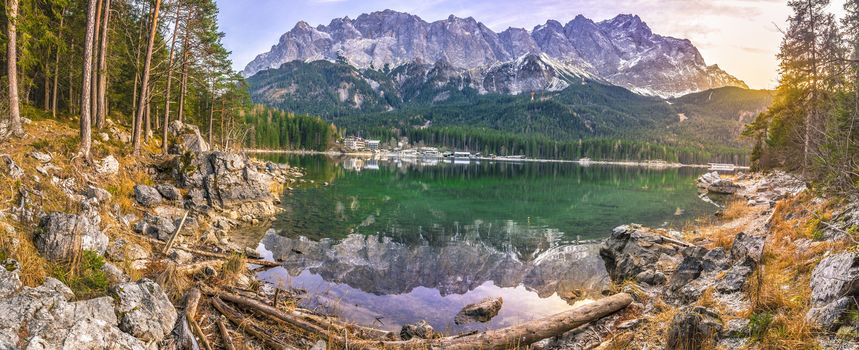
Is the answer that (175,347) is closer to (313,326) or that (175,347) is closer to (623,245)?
(313,326)

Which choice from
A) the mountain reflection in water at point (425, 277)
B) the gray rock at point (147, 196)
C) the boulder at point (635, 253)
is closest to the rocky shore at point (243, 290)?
the boulder at point (635, 253)

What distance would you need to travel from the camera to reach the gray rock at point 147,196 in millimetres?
20094

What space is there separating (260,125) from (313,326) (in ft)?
497

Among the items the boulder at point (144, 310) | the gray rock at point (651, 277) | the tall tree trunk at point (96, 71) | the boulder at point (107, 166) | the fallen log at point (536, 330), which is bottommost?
the gray rock at point (651, 277)

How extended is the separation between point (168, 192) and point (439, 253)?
49.8 ft

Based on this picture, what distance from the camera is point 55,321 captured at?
6.11 m

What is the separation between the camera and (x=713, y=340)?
7438 mm

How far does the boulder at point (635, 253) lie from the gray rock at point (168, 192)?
22708 mm

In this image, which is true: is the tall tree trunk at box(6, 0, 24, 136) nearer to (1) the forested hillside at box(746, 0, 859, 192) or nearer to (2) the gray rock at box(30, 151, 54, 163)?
(2) the gray rock at box(30, 151, 54, 163)

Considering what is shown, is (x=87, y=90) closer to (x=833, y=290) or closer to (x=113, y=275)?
(x=113, y=275)

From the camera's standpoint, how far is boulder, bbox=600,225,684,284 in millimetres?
17344

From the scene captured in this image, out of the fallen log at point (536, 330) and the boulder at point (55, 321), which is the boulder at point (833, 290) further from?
the boulder at point (55, 321)

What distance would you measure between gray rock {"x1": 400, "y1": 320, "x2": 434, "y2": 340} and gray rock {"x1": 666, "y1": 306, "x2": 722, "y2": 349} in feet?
18.3

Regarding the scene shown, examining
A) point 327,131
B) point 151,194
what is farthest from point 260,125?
point 151,194
